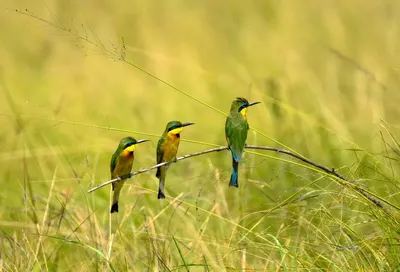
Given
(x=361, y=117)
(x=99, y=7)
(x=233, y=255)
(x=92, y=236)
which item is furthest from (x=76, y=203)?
(x=99, y=7)

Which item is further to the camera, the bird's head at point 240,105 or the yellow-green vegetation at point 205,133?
the yellow-green vegetation at point 205,133

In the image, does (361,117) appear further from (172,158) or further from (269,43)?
(172,158)

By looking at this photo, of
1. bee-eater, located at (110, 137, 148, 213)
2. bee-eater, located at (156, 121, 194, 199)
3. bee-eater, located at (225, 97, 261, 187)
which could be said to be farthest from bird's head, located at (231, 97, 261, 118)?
bee-eater, located at (110, 137, 148, 213)

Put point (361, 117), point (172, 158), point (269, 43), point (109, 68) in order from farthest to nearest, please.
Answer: point (109, 68) < point (269, 43) < point (361, 117) < point (172, 158)

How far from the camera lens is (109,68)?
8.84 metres

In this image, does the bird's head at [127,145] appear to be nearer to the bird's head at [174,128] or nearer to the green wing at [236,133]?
the bird's head at [174,128]

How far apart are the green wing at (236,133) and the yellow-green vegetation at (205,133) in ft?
0.66

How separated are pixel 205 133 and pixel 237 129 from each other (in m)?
4.19

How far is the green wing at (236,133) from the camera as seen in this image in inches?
93.3

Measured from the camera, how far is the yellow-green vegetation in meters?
3.25

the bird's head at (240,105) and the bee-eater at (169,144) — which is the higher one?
the bird's head at (240,105)

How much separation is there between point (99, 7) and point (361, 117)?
17.3 ft

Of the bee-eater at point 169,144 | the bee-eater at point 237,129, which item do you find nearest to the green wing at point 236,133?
the bee-eater at point 237,129

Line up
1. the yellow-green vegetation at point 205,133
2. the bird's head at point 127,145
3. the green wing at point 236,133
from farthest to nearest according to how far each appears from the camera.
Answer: the yellow-green vegetation at point 205,133 < the green wing at point 236,133 < the bird's head at point 127,145
